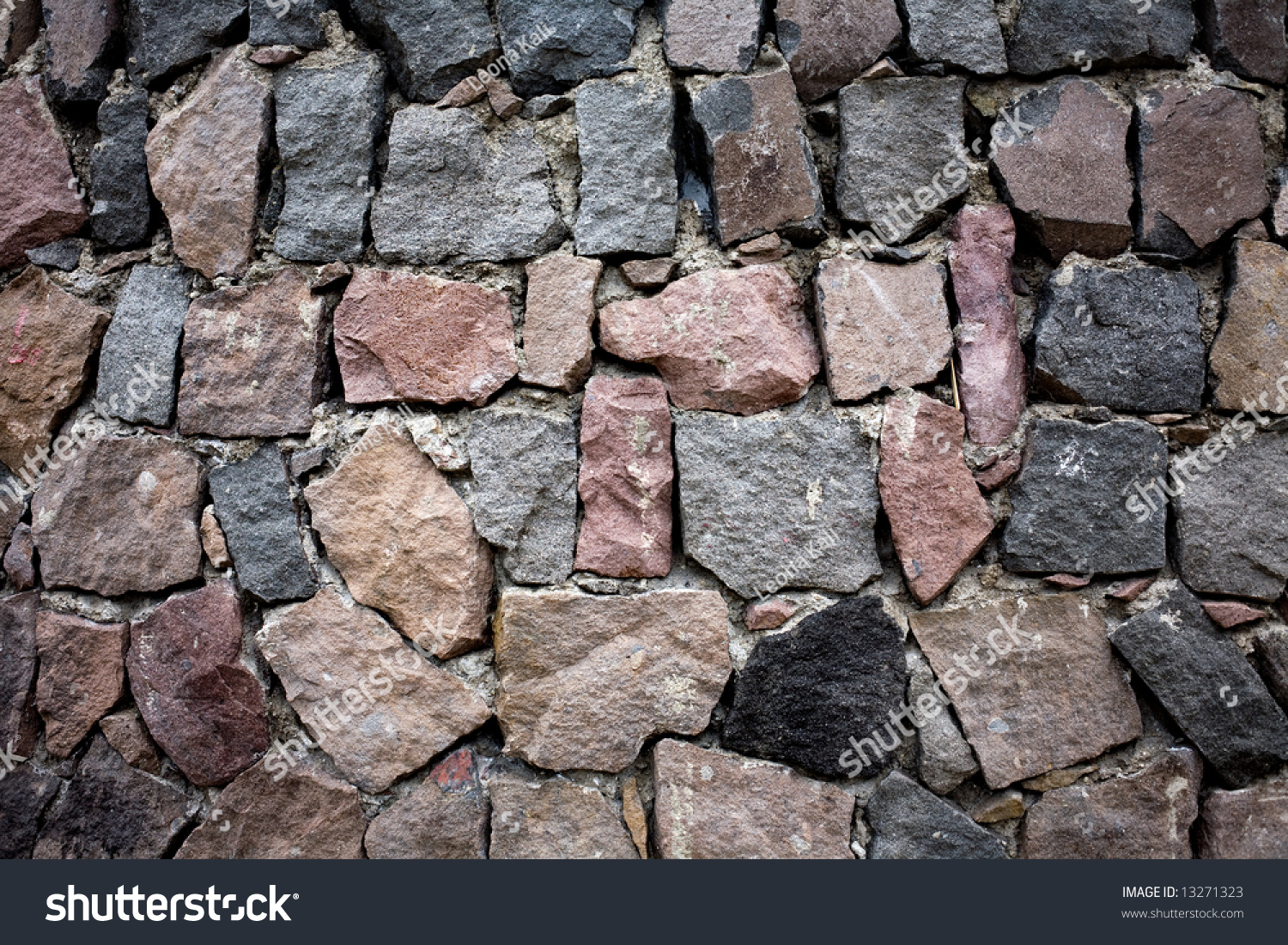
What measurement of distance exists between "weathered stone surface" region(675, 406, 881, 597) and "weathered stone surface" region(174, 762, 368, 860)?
0.82 m

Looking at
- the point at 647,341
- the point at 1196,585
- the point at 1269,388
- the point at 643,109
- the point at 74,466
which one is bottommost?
the point at 1196,585

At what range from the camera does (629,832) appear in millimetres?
1577

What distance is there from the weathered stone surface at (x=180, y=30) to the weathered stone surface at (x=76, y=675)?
3.71 ft

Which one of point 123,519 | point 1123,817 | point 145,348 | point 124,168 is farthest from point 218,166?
point 1123,817

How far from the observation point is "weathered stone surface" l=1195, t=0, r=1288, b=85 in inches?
64.7

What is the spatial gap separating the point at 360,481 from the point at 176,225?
67cm

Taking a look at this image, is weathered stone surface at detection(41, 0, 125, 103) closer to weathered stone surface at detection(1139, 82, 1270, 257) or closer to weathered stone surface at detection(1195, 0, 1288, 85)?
weathered stone surface at detection(1139, 82, 1270, 257)

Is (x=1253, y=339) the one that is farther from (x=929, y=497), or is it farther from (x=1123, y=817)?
(x=1123, y=817)

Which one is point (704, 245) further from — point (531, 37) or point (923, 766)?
point (923, 766)

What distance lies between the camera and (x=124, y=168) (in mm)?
1770

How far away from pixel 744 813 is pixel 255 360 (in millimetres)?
1269

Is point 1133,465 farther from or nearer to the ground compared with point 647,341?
nearer to the ground

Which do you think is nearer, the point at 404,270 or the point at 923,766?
the point at 923,766

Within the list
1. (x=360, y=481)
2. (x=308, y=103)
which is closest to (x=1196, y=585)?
(x=360, y=481)
